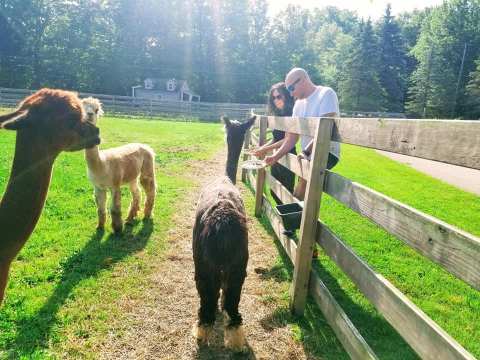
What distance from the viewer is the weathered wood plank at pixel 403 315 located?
1.56m

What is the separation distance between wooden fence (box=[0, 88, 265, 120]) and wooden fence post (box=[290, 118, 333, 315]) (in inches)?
981

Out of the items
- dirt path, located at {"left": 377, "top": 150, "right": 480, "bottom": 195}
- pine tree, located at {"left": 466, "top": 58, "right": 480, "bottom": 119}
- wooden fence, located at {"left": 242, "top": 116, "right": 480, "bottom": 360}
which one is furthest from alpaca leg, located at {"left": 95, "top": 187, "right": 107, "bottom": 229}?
pine tree, located at {"left": 466, "top": 58, "right": 480, "bottom": 119}

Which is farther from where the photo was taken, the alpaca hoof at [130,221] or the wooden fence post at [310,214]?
the alpaca hoof at [130,221]

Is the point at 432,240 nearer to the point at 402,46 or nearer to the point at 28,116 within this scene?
the point at 28,116

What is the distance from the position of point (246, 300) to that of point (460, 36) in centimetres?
5779

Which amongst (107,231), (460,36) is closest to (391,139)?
(107,231)

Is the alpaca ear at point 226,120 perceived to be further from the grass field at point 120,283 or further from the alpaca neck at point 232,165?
the grass field at point 120,283

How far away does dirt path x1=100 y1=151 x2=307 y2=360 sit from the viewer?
9.80 feet

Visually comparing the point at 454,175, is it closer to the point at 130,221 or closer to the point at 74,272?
the point at 130,221

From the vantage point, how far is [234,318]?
2.98 meters

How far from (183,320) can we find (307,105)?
303 centimetres

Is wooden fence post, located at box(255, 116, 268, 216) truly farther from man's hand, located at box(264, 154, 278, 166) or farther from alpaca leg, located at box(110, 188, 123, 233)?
alpaca leg, located at box(110, 188, 123, 233)

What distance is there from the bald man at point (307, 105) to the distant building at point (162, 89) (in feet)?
154

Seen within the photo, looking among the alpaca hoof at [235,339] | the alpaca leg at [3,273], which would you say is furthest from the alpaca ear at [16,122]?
the alpaca hoof at [235,339]
